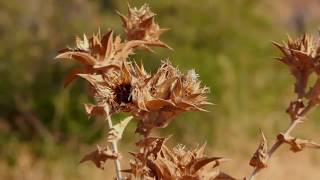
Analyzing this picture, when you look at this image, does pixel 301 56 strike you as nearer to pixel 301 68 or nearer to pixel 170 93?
pixel 301 68

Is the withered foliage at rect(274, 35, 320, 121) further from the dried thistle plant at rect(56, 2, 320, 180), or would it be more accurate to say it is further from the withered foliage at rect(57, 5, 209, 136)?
the withered foliage at rect(57, 5, 209, 136)

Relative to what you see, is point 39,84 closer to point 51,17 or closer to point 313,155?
point 51,17

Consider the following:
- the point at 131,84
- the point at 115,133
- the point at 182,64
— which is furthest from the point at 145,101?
the point at 182,64

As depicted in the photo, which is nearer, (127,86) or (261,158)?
(127,86)

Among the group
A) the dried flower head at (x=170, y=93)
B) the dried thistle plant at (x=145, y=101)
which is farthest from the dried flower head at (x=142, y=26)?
the dried flower head at (x=170, y=93)

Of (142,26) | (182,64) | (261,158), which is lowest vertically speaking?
(182,64)

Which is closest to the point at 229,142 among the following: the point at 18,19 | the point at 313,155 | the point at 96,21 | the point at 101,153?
the point at 313,155

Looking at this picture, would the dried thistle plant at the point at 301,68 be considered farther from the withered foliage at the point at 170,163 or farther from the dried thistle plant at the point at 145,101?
the withered foliage at the point at 170,163
